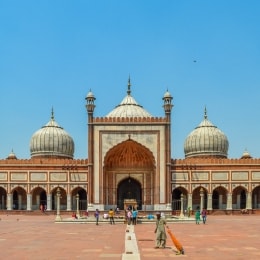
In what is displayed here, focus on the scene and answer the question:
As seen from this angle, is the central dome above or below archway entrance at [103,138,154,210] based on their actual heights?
above

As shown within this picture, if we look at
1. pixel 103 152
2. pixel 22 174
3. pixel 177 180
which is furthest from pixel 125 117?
pixel 22 174

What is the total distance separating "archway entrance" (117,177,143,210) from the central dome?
19.4ft

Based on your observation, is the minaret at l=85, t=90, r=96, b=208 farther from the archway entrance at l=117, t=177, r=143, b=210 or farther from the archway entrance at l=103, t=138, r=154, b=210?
the archway entrance at l=117, t=177, r=143, b=210

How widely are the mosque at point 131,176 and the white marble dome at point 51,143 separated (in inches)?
211

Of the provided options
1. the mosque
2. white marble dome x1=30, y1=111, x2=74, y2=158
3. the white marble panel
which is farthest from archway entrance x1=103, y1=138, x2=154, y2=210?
white marble dome x1=30, y1=111, x2=74, y2=158

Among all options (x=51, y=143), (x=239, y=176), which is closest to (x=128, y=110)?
(x=51, y=143)

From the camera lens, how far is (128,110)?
145 ft

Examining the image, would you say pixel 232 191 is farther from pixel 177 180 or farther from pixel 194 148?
pixel 194 148

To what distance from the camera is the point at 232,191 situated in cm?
4059

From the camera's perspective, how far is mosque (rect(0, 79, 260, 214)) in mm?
39594

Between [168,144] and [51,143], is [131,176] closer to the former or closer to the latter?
[168,144]

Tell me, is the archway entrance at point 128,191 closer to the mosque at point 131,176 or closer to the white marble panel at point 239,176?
the mosque at point 131,176

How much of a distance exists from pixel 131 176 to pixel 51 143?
9446 millimetres

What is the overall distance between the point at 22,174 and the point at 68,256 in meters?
30.9
